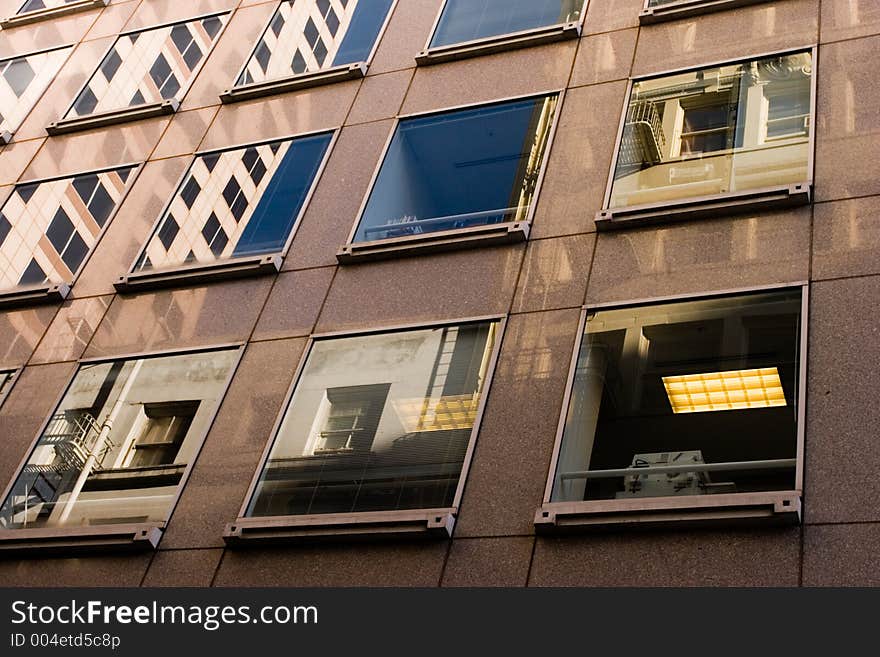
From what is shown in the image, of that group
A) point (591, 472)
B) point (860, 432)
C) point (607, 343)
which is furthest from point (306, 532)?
point (860, 432)

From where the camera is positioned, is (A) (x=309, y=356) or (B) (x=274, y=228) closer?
(A) (x=309, y=356)

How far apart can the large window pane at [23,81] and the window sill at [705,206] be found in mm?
13682

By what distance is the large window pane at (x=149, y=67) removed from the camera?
2208cm

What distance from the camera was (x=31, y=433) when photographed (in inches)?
637

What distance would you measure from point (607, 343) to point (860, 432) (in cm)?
334

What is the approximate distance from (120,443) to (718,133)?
371 inches

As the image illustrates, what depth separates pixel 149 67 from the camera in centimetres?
2272

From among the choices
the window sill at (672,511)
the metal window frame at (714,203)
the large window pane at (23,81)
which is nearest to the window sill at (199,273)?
the metal window frame at (714,203)

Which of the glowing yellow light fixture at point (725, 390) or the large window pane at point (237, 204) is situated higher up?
the large window pane at point (237, 204)

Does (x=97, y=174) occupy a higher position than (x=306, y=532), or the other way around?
(x=97, y=174)

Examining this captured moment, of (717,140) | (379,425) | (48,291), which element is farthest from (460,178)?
(48,291)

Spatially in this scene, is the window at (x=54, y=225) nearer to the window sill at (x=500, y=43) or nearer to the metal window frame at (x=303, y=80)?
the metal window frame at (x=303, y=80)

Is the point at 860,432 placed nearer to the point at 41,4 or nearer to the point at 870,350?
the point at 870,350

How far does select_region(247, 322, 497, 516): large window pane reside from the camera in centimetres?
1358
